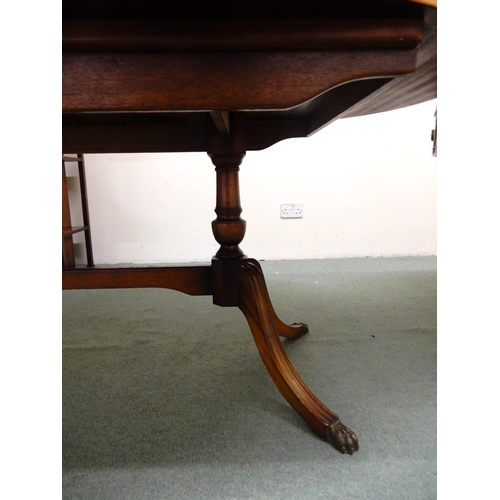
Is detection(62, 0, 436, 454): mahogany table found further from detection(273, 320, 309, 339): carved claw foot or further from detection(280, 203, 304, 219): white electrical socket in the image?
detection(280, 203, 304, 219): white electrical socket

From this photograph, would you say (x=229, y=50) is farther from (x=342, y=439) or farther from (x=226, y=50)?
(x=342, y=439)

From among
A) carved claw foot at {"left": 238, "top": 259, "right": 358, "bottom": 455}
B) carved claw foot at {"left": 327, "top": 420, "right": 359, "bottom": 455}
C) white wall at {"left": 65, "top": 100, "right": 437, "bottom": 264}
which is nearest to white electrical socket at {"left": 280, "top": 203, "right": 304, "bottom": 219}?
white wall at {"left": 65, "top": 100, "right": 437, "bottom": 264}

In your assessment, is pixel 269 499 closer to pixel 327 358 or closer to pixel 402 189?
pixel 327 358

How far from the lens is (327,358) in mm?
1057

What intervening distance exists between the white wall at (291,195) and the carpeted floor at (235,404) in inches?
41.1

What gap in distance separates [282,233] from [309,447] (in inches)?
76.8

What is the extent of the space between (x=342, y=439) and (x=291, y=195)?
1995 mm

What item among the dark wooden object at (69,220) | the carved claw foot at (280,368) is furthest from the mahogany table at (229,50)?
the dark wooden object at (69,220)

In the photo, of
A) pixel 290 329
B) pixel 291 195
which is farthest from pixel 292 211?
pixel 290 329

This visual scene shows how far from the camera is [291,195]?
256 centimetres

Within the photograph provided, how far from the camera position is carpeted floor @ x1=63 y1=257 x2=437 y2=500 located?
0.61m

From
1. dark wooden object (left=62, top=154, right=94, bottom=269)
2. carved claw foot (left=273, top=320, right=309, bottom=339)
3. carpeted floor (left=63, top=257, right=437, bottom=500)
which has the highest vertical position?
dark wooden object (left=62, top=154, right=94, bottom=269)

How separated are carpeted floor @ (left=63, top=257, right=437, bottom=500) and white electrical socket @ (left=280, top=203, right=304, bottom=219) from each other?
109 centimetres
